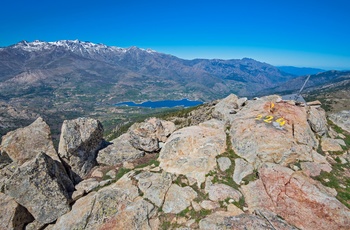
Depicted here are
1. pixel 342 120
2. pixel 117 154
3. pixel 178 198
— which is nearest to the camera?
pixel 178 198

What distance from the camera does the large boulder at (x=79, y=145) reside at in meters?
24.6

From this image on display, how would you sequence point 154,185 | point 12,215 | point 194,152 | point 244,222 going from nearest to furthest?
point 244,222
point 12,215
point 154,185
point 194,152

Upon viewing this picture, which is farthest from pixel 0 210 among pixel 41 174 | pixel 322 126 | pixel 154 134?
pixel 322 126

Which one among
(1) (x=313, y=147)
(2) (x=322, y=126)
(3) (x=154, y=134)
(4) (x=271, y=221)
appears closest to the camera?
(4) (x=271, y=221)

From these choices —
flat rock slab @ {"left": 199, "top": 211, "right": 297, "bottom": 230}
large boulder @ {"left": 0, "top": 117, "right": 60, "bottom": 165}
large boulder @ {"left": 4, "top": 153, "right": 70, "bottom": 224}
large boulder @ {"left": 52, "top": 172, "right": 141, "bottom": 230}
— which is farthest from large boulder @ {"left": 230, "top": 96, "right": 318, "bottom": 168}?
large boulder @ {"left": 0, "top": 117, "right": 60, "bottom": 165}

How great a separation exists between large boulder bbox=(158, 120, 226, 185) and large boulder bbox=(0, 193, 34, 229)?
43.3 ft

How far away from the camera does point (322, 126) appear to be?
27.2 metres

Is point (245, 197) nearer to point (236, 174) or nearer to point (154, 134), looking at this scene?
point (236, 174)

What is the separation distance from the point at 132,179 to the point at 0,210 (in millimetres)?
11296

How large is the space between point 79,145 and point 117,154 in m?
4.91

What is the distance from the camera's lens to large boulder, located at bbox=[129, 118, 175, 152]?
2864 centimetres

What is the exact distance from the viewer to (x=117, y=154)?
27.9m

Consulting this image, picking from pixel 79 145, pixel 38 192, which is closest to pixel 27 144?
pixel 79 145

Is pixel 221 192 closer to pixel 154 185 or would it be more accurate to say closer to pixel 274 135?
pixel 154 185
